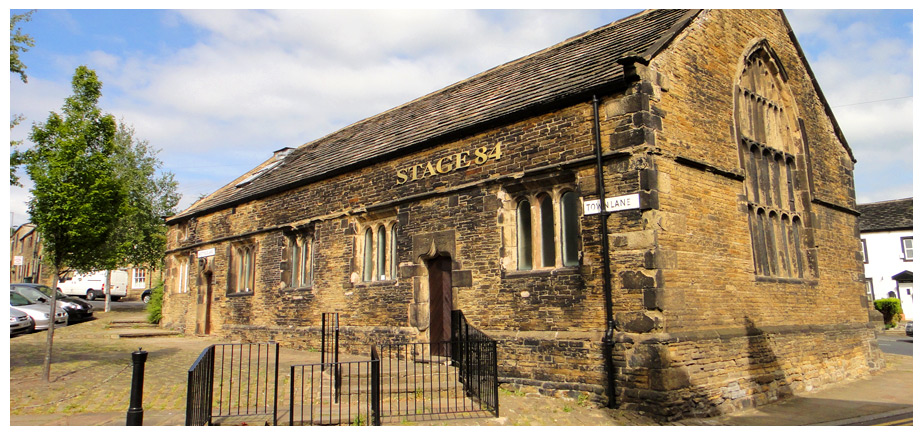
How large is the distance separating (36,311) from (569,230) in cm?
1921

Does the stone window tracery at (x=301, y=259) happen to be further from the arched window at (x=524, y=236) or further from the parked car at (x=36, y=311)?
the parked car at (x=36, y=311)

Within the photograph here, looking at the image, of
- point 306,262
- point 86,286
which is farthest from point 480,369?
point 86,286

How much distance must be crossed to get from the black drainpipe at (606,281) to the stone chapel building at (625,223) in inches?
1.4

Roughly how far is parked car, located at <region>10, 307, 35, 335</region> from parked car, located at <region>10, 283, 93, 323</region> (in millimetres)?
3239

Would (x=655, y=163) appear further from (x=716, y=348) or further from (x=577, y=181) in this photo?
(x=716, y=348)

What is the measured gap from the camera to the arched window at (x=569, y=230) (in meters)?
10.5

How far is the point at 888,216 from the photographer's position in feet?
114

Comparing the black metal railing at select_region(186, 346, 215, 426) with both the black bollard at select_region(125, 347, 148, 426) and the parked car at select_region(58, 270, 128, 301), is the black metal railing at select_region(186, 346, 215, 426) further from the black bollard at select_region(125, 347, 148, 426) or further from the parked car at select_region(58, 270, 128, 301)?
the parked car at select_region(58, 270, 128, 301)

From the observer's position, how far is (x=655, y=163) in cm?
947

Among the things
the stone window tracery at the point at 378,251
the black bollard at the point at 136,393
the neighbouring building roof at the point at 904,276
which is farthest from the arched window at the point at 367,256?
the neighbouring building roof at the point at 904,276

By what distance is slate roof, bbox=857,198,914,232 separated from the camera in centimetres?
3359

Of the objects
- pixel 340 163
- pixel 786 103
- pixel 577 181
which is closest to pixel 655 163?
pixel 577 181

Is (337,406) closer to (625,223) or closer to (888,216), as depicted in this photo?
(625,223)

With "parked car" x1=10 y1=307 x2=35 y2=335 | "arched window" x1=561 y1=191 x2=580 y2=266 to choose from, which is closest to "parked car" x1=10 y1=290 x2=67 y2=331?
"parked car" x1=10 y1=307 x2=35 y2=335
